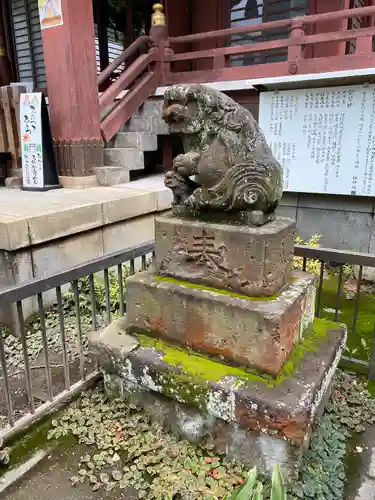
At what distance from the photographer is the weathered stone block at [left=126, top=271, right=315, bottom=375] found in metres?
2.21

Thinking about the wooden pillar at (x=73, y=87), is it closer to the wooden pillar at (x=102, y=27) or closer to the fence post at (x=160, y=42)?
the fence post at (x=160, y=42)

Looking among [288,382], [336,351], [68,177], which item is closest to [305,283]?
[336,351]

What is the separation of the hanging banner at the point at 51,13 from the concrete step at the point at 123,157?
79.2 inches

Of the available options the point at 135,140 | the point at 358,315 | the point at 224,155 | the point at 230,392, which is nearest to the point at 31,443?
the point at 230,392

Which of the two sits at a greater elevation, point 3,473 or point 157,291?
point 157,291

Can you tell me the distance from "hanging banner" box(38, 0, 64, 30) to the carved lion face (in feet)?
14.5

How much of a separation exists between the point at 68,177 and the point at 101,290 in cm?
226

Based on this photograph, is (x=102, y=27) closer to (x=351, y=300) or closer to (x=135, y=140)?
(x=135, y=140)

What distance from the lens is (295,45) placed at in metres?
5.96

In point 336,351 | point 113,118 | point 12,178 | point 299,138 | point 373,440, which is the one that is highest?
point 113,118

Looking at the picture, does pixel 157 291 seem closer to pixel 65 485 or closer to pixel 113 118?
pixel 65 485

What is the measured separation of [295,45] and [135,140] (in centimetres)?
305

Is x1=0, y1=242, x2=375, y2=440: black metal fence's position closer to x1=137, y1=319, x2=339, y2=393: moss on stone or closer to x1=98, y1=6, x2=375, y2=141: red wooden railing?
x1=137, y1=319, x2=339, y2=393: moss on stone

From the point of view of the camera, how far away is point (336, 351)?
2.65 m
